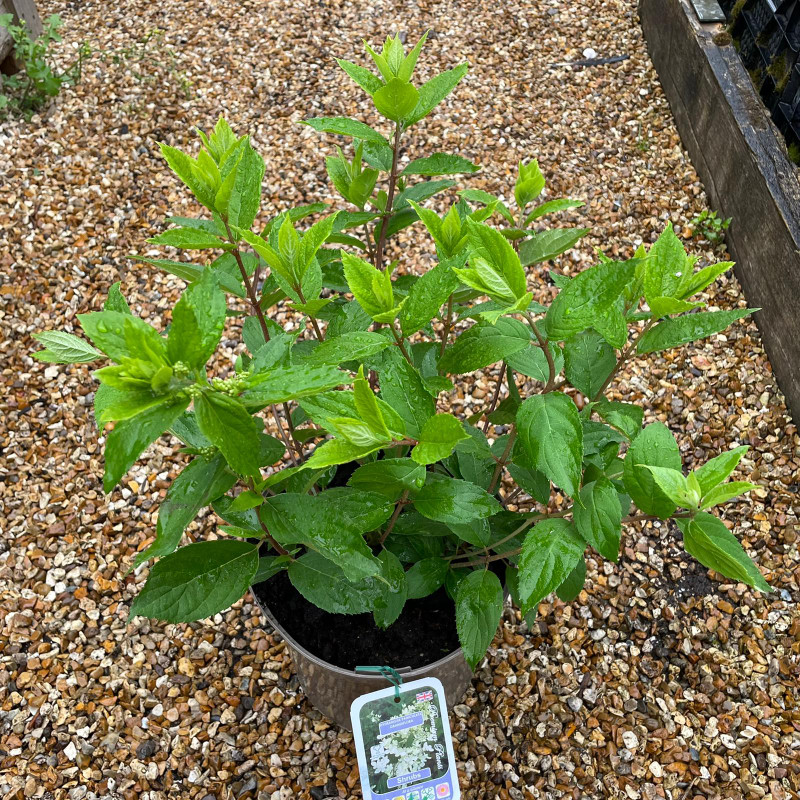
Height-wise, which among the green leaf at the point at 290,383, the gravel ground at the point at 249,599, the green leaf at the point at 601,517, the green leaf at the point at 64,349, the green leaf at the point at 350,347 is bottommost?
the gravel ground at the point at 249,599

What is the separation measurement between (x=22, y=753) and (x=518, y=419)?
1762 millimetres

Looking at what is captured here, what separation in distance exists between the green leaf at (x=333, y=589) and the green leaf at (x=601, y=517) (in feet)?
1.54

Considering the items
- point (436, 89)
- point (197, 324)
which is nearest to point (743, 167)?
point (436, 89)

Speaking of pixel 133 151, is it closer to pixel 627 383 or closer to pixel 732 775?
pixel 627 383

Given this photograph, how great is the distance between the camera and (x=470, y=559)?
→ 1.71 metres

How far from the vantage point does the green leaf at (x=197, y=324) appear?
90 cm

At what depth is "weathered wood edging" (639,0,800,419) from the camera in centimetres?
261

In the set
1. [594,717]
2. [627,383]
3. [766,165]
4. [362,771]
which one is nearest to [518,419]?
[362,771]

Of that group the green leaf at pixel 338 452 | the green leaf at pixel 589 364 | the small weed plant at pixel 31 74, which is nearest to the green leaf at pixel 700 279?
the green leaf at pixel 589 364

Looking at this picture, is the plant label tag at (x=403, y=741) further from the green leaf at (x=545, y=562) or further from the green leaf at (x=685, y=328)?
the green leaf at (x=685, y=328)

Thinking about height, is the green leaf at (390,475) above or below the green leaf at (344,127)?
below

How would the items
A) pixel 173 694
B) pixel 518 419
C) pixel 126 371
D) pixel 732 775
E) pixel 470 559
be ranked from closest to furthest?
pixel 126 371 → pixel 518 419 → pixel 470 559 → pixel 732 775 → pixel 173 694

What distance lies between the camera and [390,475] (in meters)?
1.18

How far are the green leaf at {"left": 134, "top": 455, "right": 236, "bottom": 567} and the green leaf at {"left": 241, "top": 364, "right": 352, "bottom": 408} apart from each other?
202 mm
